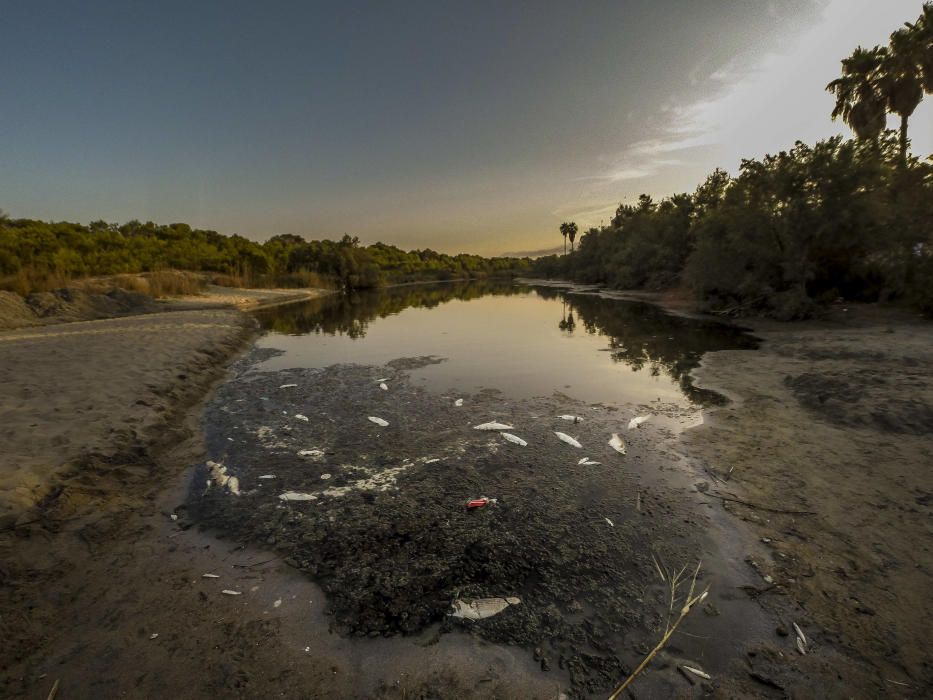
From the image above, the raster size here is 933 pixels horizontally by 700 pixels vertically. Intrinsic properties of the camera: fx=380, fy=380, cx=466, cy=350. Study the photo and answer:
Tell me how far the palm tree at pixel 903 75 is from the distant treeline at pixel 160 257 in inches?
2262

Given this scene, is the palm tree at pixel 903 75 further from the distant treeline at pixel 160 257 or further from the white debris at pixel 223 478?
the distant treeline at pixel 160 257

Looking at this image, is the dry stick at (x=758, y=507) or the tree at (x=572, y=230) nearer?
the dry stick at (x=758, y=507)

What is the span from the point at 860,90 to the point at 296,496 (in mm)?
46507

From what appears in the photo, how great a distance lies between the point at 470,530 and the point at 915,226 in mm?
24970

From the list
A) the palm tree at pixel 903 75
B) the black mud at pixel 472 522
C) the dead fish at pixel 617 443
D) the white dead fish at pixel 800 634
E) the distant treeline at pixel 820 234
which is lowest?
the black mud at pixel 472 522

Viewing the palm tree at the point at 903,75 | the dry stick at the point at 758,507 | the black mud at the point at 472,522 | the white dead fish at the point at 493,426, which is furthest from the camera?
the palm tree at the point at 903,75

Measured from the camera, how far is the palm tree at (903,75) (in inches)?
1014

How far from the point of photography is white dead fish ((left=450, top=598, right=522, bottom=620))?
3.19 metres

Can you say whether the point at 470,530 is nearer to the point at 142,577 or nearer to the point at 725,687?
the point at 725,687

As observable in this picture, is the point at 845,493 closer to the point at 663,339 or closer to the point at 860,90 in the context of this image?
the point at 663,339

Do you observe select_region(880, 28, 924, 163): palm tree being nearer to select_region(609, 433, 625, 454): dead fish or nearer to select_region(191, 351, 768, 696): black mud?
select_region(609, 433, 625, 454): dead fish

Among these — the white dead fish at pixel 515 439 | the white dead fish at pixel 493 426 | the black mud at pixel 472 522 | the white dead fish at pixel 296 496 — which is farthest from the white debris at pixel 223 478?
the white dead fish at pixel 515 439

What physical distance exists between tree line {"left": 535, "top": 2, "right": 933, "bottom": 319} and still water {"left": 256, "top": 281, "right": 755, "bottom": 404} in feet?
13.5

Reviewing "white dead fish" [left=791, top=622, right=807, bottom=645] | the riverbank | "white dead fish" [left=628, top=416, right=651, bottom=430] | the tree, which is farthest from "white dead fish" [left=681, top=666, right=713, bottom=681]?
the tree
